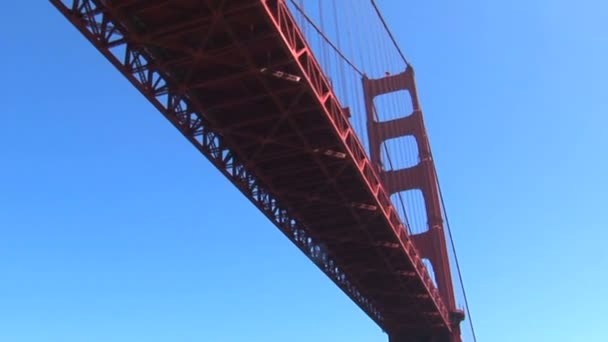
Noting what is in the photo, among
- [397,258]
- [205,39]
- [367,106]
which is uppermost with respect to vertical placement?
[367,106]

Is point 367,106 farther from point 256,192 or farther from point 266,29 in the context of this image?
point 266,29

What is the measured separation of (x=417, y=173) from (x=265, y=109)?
18736 mm

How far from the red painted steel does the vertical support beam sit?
5.08 m

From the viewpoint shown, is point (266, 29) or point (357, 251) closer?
point (266, 29)

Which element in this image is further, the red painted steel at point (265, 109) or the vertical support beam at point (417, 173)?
the vertical support beam at point (417, 173)

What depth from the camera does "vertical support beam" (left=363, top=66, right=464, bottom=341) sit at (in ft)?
108

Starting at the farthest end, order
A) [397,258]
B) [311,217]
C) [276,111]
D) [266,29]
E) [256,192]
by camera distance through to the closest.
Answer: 1. [397,258]
2. [311,217]
3. [256,192]
4. [276,111]
5. [266,29]

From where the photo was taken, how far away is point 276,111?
55.8ft

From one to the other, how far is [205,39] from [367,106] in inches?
917

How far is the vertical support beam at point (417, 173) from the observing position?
32938 mm

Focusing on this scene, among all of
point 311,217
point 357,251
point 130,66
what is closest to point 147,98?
point 130,66

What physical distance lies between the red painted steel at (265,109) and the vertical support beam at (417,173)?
16.7 ft

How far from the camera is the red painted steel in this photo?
13.5 meters

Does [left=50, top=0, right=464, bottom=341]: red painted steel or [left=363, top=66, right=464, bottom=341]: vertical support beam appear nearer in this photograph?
[left=50, top=0, right=464, bottom=341]: red painted steel
